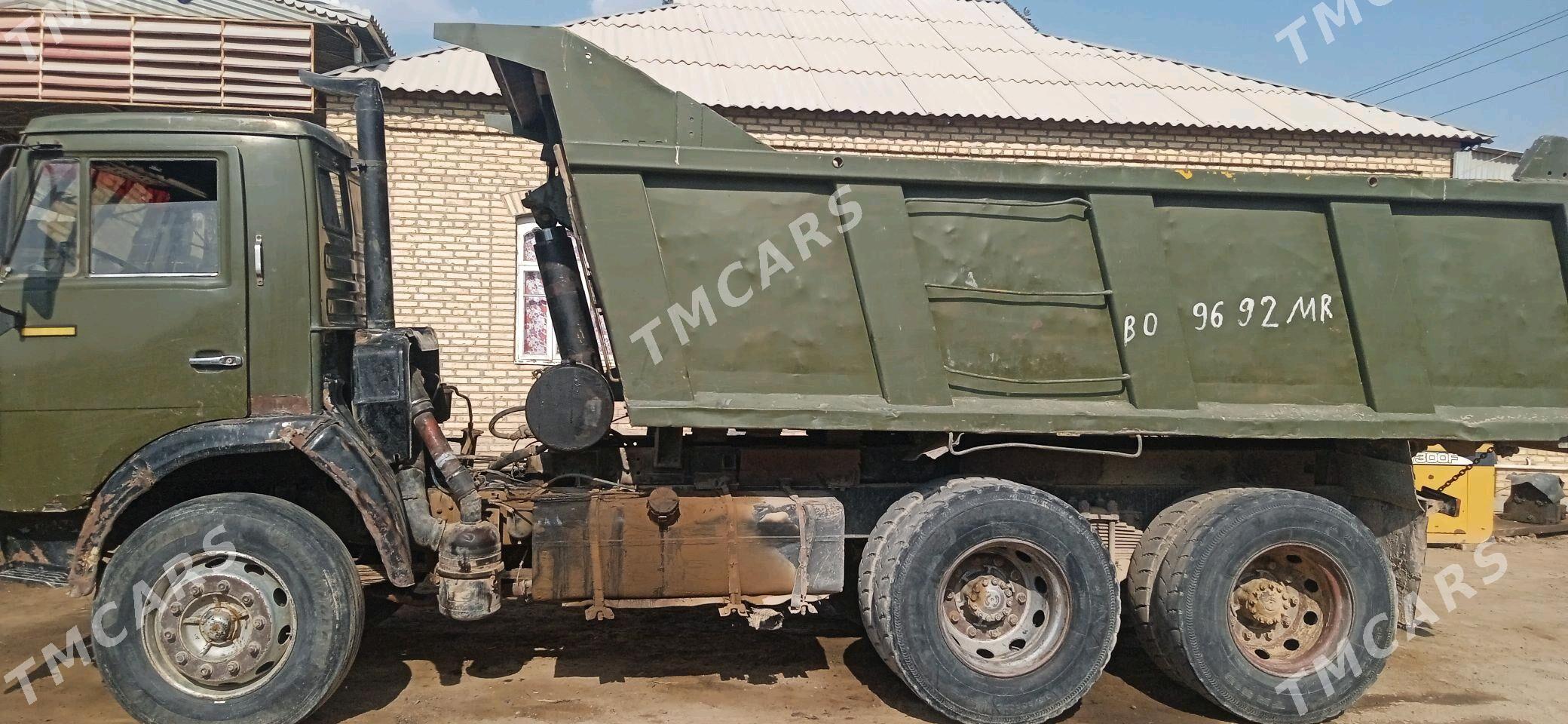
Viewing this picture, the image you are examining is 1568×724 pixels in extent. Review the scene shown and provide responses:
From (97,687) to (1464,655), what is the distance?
7454 mm

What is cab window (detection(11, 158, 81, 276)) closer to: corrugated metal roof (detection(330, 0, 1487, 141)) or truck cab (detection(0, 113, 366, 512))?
truck cab (detection(0, 113, 366, 512))

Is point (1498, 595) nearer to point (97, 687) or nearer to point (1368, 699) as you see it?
point (1368, 699)

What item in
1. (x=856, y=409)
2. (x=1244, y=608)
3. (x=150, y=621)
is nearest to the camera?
(x=150, y=621)

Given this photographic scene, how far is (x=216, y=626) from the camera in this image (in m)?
4.03

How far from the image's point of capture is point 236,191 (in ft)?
13.6

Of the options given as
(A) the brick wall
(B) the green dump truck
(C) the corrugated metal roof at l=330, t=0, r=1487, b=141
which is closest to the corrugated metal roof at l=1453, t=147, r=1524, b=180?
(C) the corrugated metal roof at l=330, t=0, r=1487, b=141

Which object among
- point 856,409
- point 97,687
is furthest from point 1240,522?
point 97,687

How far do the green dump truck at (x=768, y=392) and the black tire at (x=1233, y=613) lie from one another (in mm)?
17

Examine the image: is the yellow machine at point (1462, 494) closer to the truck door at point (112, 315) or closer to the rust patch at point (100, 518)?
the truck door at point (112, 315)

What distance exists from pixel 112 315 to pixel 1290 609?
568 cm

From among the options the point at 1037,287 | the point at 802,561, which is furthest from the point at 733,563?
the point at 1037,287

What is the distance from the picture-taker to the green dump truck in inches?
159

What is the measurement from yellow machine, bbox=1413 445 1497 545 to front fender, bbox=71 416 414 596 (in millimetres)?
7503

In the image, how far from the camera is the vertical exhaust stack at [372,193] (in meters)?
4.56
